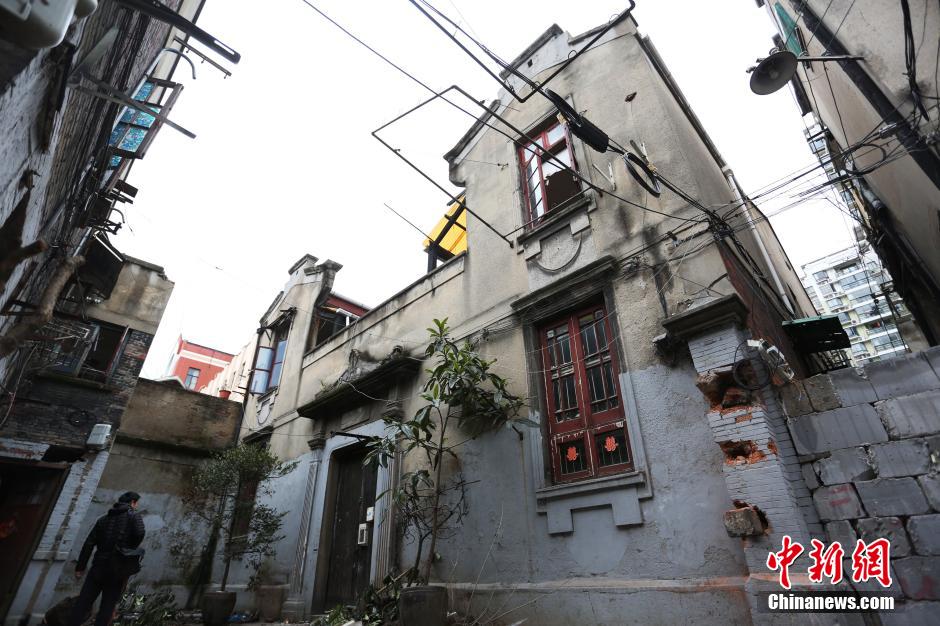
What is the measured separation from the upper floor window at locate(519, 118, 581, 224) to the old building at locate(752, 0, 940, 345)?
3.40 meters

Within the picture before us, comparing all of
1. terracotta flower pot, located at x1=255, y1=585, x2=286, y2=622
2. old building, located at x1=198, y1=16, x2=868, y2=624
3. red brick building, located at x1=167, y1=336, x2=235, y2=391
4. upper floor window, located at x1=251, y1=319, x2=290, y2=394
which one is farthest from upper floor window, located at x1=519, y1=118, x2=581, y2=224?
red brick building, located at x1=167, y1=336, x2=235, y2=391

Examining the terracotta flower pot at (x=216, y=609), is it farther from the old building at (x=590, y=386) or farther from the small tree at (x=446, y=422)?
the small tree at (x=446, y=422)

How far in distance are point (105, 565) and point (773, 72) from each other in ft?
32.4

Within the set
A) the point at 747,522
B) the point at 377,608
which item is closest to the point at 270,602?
the point at 377,608

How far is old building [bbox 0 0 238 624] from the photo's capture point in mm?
3254

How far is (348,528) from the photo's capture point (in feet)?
27.2

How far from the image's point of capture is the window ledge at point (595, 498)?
4840 millimetres

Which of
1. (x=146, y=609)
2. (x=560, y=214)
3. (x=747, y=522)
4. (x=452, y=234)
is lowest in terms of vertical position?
(x=146, y=609)

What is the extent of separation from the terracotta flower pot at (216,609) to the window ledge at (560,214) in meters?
8.01

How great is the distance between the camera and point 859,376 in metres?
4.22

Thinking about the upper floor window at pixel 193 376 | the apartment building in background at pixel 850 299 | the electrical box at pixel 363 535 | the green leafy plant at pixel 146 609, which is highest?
the apartment building in background at pixel 850 299

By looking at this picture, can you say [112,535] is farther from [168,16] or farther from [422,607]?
[168,16]

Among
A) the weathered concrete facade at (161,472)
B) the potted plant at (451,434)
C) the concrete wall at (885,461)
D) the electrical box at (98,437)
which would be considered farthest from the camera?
the weathered concrete facade at (161,472)

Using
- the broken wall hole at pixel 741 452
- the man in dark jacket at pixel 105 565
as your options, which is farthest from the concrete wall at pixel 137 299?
the broken wall hole at pixel 741 452
